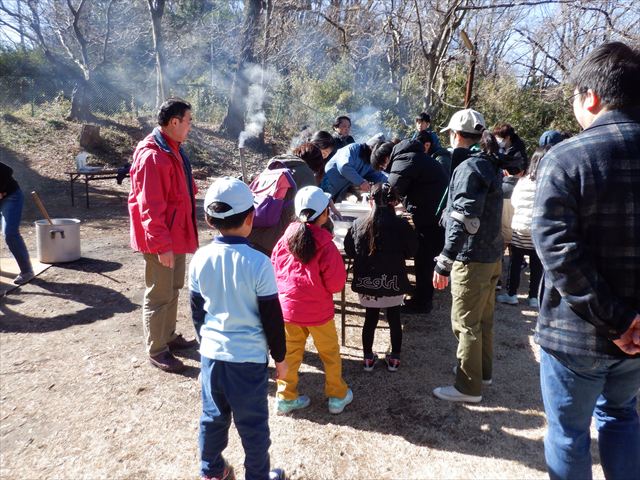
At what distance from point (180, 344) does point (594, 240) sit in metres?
3.24

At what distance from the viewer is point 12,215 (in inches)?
209

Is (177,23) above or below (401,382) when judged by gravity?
above

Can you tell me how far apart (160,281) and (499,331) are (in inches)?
122

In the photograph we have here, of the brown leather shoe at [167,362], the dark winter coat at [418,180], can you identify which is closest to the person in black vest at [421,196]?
the dark winter coat at [418,180]

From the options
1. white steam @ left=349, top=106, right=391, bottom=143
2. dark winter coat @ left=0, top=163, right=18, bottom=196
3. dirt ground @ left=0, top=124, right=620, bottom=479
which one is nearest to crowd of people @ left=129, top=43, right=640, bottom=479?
dirt ground @ left=0, top=124, right=620, bottom=479

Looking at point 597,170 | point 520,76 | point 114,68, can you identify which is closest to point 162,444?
point 597,170

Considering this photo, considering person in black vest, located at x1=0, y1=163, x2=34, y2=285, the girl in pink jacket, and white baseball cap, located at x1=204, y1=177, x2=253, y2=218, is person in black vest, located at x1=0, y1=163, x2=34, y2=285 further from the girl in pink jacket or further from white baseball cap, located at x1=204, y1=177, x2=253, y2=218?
white baseball cap, located at x1=204, y1=177, x2=253, y2=218

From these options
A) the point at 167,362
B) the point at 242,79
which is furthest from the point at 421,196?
the point at 242,79

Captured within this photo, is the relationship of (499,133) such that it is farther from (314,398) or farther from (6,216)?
(6,216)

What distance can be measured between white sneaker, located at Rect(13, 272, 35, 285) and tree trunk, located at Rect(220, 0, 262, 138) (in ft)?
41.2

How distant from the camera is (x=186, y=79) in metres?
24.8

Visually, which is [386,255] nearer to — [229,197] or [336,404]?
[336,404]

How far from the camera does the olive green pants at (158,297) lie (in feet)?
11.3

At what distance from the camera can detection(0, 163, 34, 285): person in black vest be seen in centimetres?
526
